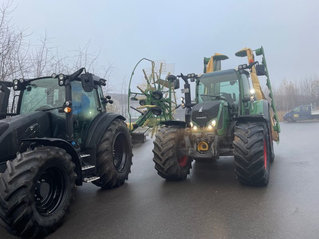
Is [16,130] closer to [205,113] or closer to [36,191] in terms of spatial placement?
[36,191]

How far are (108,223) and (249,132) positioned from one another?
9.68 ft

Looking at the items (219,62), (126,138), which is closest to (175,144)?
(126,138)

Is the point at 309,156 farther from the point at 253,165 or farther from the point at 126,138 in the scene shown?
the point at 126,138

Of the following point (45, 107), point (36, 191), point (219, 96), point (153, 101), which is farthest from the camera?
point (153, 101)

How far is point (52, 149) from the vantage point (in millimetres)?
3426

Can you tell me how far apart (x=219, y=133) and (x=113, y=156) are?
2.22 meters

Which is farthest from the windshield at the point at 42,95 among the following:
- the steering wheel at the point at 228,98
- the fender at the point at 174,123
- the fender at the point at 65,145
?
the steering wheel at the point at 228,98

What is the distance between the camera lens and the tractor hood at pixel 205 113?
211 inches

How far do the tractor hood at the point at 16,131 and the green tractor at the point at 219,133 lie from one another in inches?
92.6

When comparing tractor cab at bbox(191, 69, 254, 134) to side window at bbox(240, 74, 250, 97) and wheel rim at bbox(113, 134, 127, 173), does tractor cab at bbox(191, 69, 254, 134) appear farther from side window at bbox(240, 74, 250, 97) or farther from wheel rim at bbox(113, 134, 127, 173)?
Result: wheel rim at bbox(113, 134, 127, 173)

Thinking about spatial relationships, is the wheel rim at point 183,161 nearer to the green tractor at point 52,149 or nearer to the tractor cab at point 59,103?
the green tractor at point 52,149

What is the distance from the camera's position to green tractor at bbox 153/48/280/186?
4.68 m

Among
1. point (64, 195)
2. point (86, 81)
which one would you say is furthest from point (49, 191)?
point (86, 81)

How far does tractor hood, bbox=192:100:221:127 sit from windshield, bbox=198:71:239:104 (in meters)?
0.64
